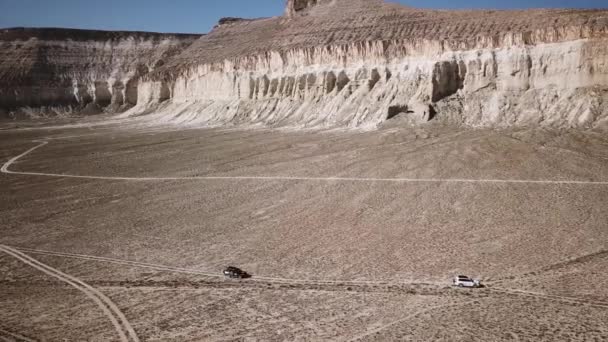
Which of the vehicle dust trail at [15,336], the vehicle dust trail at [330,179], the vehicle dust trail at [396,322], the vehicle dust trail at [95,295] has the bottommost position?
the vehicle dust trail at [396,322]

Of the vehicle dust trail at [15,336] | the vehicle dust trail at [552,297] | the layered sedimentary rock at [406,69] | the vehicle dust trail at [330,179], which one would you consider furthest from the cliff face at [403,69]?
the vehicle dust trail at [15,336]

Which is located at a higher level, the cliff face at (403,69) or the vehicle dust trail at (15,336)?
the cliff face at (403,69)

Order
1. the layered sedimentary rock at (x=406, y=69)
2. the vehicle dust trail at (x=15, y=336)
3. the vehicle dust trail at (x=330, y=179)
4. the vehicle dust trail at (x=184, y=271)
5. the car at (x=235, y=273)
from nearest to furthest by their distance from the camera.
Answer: the vehicle dust trail at (x=15, y=336), the vehicle dust trail at (x=184, y=271), the car at (x=235, y=273), the vehicle dust trail at (x=330, y=179), the layered sedimentary rock at (x=406, y=69)

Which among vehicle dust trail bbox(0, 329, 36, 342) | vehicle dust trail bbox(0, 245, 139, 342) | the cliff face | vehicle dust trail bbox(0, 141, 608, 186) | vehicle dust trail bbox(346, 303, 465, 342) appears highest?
the cliff face

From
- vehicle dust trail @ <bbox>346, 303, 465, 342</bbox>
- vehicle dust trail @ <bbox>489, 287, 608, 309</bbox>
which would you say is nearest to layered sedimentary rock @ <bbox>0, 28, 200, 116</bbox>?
vehicle dust trail @ <bbox>489, 287, 608, 309</bbox>

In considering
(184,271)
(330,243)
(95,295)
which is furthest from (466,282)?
(95,295)

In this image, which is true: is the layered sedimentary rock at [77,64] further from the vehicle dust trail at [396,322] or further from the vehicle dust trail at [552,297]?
the vehicle dust trail at [396,322]

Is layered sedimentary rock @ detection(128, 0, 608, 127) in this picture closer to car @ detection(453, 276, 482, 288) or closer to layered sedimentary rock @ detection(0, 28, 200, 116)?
car @ detection(453, 276, 482, 288)

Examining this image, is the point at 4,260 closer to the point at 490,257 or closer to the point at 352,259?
the point at 352,259
